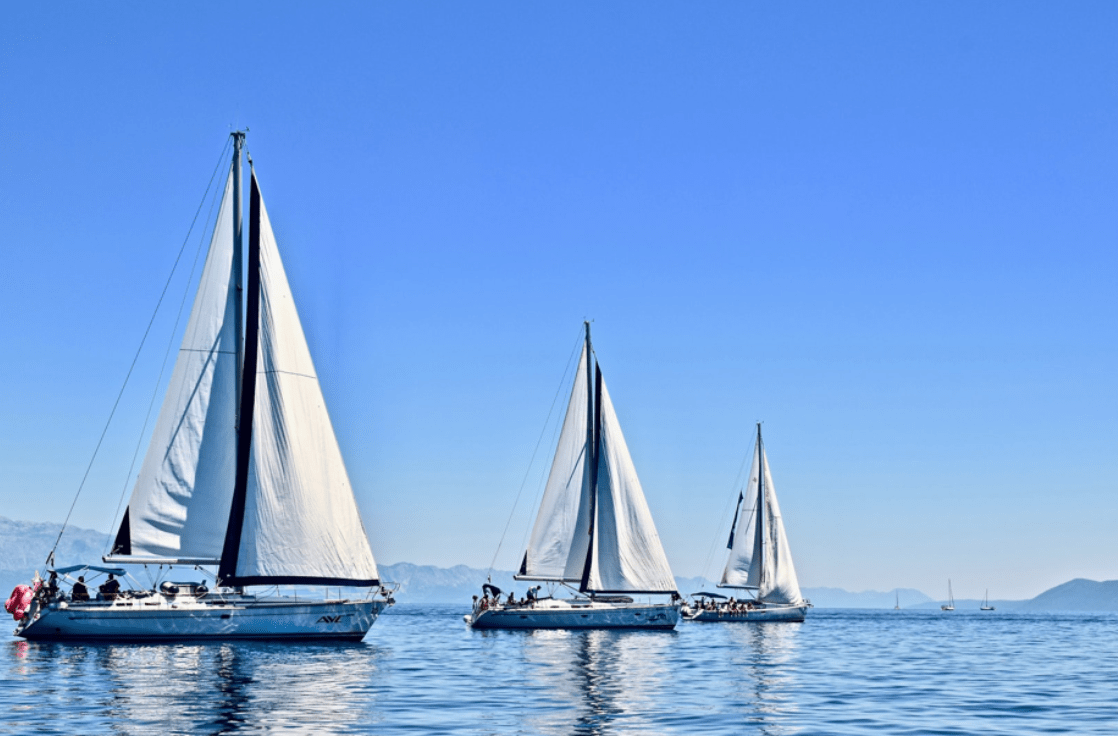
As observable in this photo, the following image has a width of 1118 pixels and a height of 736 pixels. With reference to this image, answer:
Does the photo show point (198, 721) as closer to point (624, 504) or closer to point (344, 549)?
point (344, 549)

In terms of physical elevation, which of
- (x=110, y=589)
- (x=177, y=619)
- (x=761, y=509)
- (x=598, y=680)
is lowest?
(x=598, y=680)

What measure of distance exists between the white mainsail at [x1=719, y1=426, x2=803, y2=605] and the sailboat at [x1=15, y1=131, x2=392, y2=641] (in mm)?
56599

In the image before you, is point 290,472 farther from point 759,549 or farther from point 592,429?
point 759,549

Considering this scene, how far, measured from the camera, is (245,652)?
4422 centimetres

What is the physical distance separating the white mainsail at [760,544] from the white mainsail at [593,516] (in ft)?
98.1

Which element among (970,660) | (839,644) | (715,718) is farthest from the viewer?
(839,644)

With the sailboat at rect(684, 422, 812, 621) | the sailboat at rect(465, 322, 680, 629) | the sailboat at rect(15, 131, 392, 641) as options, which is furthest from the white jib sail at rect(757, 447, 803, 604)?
the sailboat at rect(15, 131, 392, 641)

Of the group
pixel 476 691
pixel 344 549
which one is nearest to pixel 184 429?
pixel 344 549

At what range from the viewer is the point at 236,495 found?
4694 cm

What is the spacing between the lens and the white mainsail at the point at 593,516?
2803 inches

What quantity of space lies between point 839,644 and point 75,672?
148ft

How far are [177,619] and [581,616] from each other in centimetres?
2811

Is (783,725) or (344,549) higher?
(344,549)

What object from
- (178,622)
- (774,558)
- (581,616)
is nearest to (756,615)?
(774,558)
